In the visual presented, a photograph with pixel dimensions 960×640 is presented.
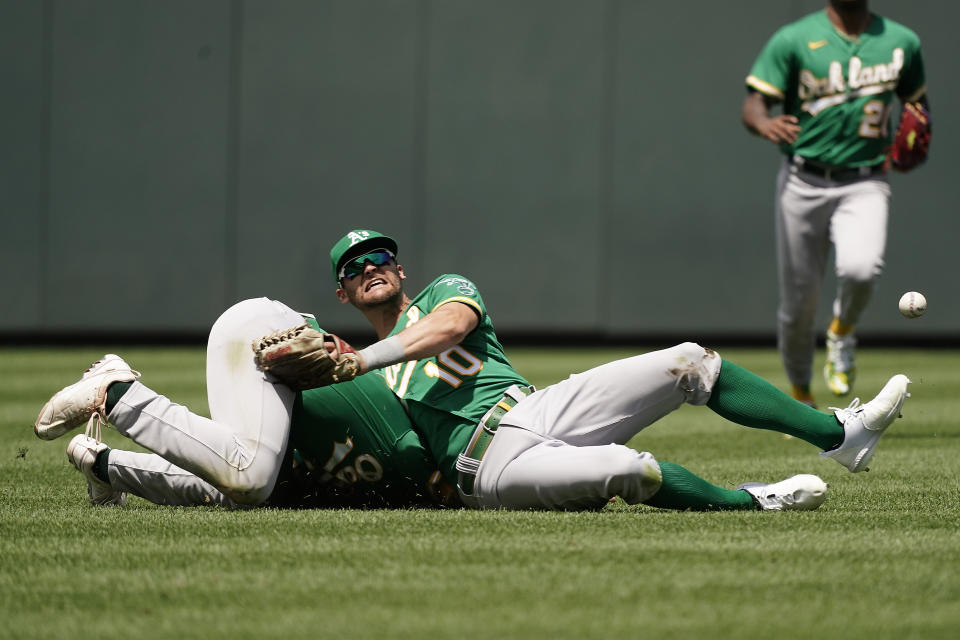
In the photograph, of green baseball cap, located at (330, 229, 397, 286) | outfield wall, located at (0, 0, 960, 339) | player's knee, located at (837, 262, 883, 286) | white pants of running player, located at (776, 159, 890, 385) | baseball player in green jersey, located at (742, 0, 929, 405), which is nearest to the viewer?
green baseball cap, located at (330, 229, 397, 286)

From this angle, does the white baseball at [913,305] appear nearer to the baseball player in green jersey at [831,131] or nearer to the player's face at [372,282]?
the baseball player in green jersey at [831,131]

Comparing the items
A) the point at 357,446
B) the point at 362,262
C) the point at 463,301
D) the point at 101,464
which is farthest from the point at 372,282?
the point at 101,464

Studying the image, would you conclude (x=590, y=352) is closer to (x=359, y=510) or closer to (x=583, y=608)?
(x=359, y=510)

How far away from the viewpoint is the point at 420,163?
54.0 feet

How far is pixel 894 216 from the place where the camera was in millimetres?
16562

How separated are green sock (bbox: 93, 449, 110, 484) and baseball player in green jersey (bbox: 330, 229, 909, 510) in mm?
1020

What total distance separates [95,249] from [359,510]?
494 inches

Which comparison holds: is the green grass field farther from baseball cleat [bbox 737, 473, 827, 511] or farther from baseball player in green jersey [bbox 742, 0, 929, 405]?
baseball player in green jersey [bbox 742, 0, 929, 405]

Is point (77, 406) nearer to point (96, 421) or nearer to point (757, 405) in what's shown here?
point (96, 421)

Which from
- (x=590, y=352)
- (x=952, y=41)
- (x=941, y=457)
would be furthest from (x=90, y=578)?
(x=952, y=41)

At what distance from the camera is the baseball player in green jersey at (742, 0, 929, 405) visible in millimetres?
7746

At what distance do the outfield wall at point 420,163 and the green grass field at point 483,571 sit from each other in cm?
1135

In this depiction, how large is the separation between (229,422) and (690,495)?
1.53 meters

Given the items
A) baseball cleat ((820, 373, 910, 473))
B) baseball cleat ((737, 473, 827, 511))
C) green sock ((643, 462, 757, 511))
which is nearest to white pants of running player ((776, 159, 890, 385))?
baseball cleat ((820, 373, 910, 473))
